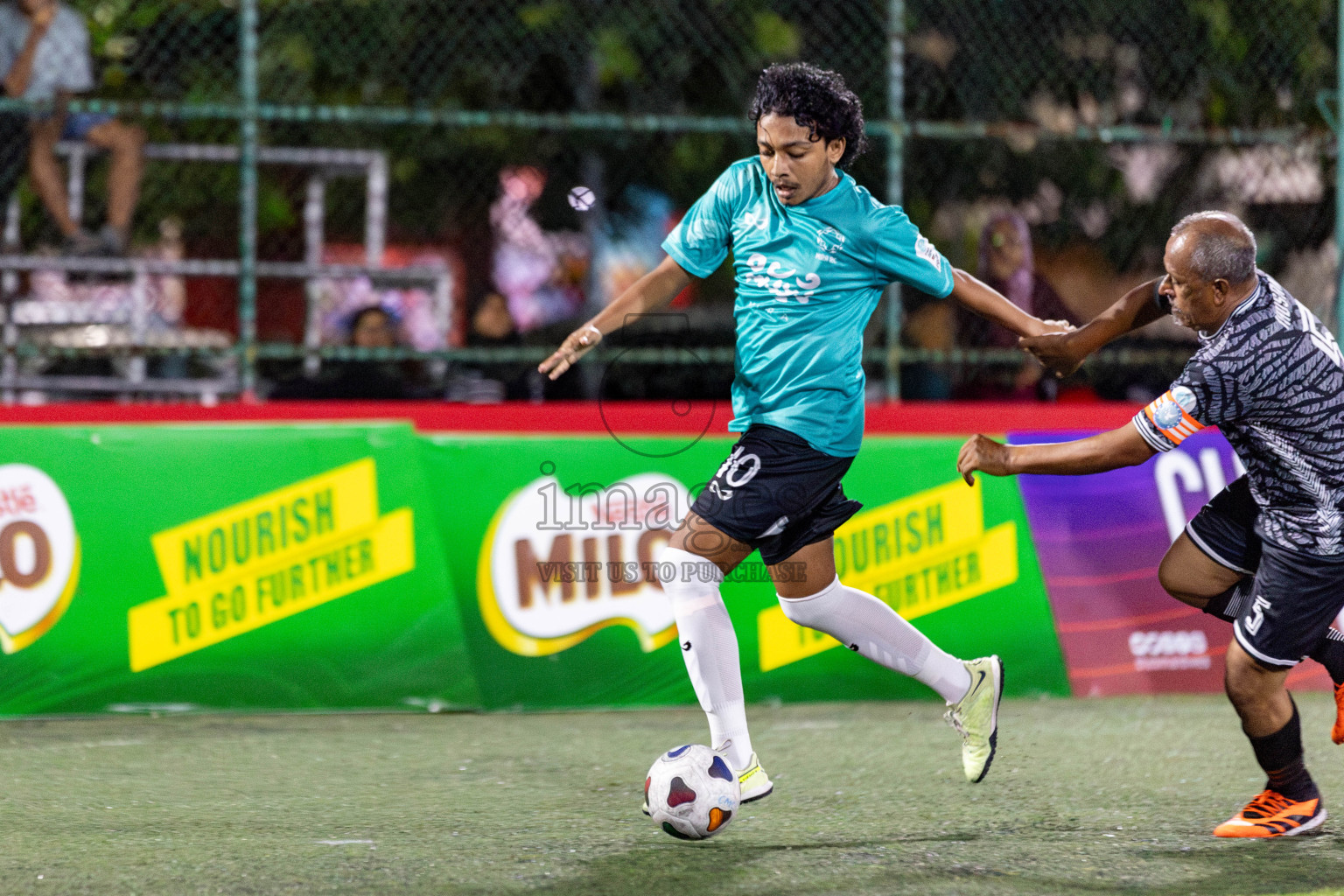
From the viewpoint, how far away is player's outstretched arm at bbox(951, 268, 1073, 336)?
487 centimetres

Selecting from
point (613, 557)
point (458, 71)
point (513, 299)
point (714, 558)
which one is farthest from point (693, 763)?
point (458, 71)

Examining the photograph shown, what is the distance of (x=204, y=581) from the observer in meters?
6.69

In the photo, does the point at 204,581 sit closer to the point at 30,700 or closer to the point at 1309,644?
the point at 30,700

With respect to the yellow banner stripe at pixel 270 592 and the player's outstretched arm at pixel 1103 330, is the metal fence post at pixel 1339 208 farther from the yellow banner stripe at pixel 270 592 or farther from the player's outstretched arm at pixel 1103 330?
the yellow banner stripe at pixel 270 592

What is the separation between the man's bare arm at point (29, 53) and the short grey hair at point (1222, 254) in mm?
5763

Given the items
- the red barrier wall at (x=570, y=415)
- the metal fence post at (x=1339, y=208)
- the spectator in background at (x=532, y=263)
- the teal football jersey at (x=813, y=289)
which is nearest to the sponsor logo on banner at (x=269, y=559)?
the red barrier wall at (x=570, y=415)

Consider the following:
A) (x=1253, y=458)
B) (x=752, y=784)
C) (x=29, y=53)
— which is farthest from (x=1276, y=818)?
(x=29, y=53)

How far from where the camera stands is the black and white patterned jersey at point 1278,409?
4320 millimetres

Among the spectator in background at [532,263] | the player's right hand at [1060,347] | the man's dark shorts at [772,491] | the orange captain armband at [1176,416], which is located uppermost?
the spectator in background at [532,263]

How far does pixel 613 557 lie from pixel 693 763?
252 centimetres

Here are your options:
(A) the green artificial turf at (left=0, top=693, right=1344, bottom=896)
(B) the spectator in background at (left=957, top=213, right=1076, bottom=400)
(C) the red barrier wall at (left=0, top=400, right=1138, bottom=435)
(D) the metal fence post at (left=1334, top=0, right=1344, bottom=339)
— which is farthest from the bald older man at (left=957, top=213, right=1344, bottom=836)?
(D) the metal fence post at (left=1334, top=0, right=1344, bottom=339)

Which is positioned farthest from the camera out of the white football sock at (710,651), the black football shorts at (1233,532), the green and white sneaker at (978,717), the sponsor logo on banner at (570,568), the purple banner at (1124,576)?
the purple banner at (1124,576)

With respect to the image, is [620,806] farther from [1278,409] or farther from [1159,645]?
[1159,645]

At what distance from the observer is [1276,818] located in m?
4.67
